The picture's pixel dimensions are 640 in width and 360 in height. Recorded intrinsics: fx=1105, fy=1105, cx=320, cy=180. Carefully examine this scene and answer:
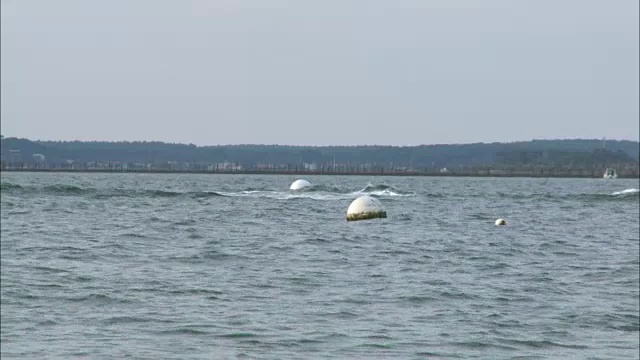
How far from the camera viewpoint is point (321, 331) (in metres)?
20.5

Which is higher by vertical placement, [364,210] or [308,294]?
[364,210]

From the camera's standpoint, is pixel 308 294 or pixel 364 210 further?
pixel 364 210

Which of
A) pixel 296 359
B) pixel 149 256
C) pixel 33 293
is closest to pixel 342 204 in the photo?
pixel 149 256

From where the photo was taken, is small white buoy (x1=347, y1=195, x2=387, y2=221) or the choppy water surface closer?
the choppy water surface

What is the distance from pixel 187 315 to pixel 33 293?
12.8 feet

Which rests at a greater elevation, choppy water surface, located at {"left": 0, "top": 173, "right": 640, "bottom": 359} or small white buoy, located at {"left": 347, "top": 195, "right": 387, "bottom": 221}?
small white buoy, located at {"left": 347, "top": 195, "right": 387, "bottom": 221}

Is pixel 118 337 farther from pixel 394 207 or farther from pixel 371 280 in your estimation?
pixel 394 207

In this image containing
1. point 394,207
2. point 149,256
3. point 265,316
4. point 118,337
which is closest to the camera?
point 118,337

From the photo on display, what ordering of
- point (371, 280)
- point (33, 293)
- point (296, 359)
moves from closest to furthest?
point (296, 359) → point (33, 293) → point (371, 280)

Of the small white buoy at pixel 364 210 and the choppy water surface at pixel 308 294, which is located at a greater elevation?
the small white buoy at pixel 364 210

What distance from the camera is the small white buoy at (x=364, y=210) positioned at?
58750 mm

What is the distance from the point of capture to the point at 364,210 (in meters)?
59.1

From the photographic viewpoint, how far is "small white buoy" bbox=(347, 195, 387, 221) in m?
58.8

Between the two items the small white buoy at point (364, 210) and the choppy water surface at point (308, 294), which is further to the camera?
the small white buoy at point (364, 210)
